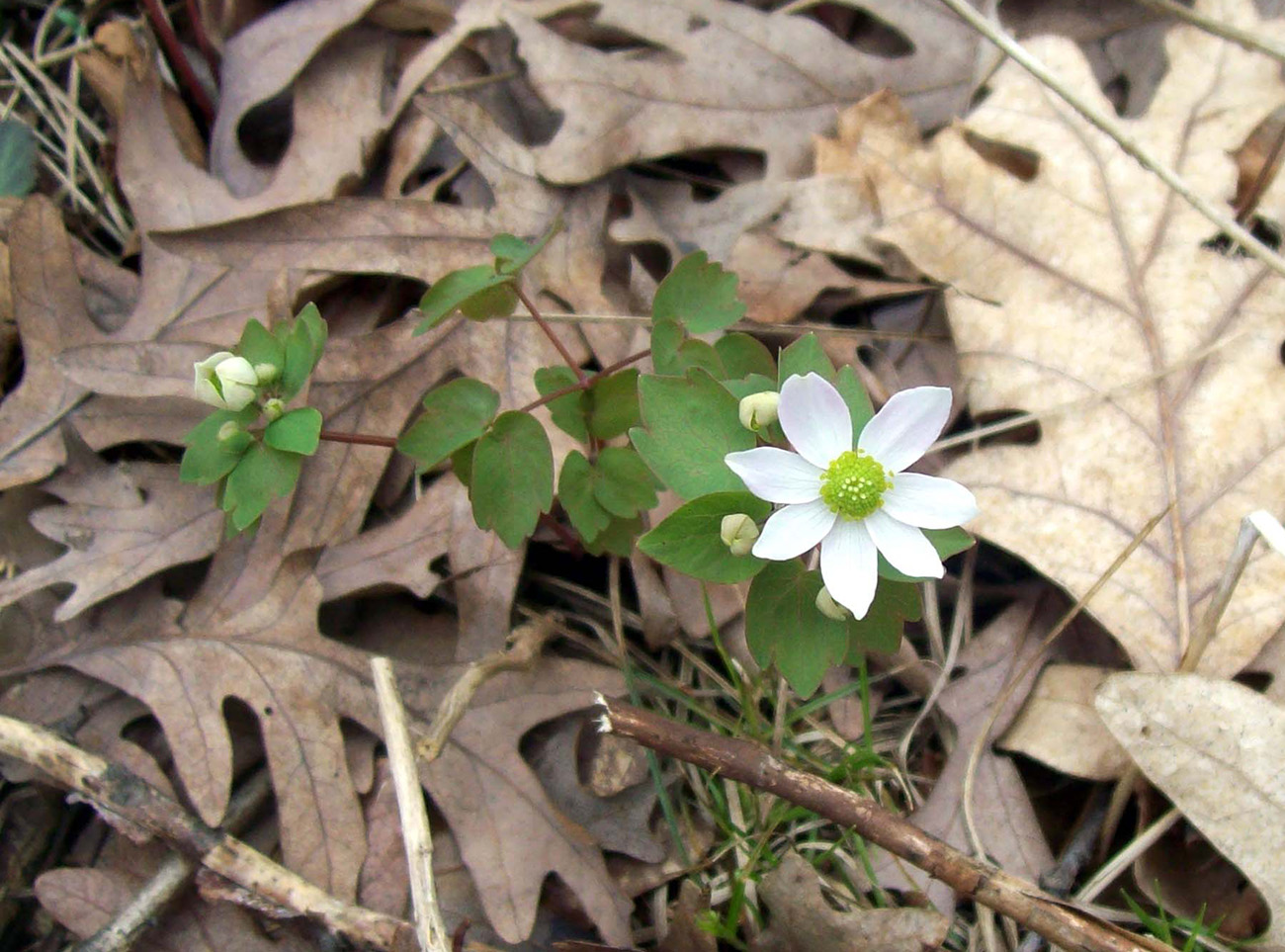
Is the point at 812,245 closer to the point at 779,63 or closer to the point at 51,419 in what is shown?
the point at 779,63

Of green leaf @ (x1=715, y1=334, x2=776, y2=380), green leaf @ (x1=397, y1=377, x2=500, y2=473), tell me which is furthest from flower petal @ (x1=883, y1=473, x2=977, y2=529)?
green leaf @ (x1=397, y1=377, x2=500, y2=473)

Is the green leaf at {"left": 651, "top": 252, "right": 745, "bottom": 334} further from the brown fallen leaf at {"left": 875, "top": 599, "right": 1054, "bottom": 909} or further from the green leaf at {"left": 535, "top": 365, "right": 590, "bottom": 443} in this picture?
the brown fallen leaf at {"left": 875, "top": 599, "right": 1054, "bottom": 909}

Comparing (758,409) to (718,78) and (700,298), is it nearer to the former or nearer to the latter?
(700,298)

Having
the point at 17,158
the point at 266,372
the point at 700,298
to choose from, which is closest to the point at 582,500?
the point at 700,298

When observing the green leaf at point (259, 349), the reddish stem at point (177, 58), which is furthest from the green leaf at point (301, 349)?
the reddish stem at point (177, 58)

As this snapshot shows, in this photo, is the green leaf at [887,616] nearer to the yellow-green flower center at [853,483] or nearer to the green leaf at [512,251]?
the yellow-green flower center at [853,483]

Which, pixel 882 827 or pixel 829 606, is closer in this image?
pixel 829 606
